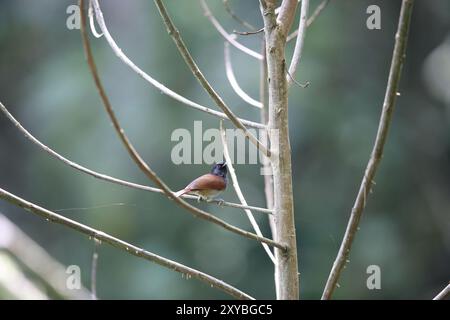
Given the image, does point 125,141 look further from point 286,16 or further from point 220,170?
point 220,170

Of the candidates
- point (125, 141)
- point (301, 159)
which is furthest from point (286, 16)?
point (301, 159)

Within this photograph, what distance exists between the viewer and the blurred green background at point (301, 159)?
9.59 meters

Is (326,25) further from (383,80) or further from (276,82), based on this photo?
(276,82)

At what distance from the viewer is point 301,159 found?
32.0 ft

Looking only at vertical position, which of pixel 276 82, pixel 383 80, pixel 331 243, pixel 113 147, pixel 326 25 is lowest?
pixel 331 243

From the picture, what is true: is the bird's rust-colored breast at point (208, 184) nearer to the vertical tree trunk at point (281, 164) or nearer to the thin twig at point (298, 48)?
the thin twig at point (298, 48)

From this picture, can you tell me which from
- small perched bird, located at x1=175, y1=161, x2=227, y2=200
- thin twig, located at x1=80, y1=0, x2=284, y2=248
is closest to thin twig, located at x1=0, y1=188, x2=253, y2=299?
thin twig, located at x1=80, y1=0, x2=284, y2=248

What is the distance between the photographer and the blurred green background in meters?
9.59

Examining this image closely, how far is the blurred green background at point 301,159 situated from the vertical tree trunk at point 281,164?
6.73m

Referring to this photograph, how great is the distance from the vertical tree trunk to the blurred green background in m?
6.73

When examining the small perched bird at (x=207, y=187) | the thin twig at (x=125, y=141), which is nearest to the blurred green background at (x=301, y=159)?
the small perched bird at (x=207, y=187)

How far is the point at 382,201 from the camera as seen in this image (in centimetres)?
995

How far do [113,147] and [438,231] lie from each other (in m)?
4.69

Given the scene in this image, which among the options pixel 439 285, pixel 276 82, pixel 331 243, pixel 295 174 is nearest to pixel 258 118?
pixel 295 174
